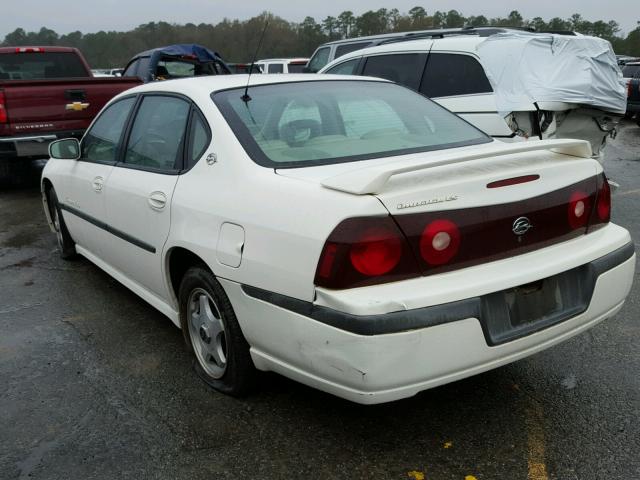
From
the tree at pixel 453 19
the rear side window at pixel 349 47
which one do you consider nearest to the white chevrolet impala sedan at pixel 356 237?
the rear side window at pixel 349 47

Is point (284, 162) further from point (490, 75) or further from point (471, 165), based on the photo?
point (490, 75)

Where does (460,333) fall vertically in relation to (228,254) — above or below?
below

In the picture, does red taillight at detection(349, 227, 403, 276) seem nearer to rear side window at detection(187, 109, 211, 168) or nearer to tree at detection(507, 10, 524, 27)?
rear side window at detection(187, 109, 211, 168)

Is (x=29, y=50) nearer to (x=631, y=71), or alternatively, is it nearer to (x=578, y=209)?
(x=578, y=209)

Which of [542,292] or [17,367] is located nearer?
[542,292]

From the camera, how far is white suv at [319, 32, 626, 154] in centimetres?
594

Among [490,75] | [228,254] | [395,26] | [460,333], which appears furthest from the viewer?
[395,26]

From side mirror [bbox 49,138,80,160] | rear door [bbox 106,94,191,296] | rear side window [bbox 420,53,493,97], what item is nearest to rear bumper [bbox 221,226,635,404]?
rear door [bbox 106,94,191,296]

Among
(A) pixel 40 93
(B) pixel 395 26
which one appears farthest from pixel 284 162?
(B) pixel 395 26

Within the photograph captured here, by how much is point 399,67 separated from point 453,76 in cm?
77

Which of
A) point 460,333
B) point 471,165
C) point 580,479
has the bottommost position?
point 580,479

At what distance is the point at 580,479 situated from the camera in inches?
90.7

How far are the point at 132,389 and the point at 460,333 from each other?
174cm

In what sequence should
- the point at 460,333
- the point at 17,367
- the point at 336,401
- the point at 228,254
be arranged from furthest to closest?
the point at 17,367 < the point at 336,401 < the point at 228,254 < the point at 460,333
